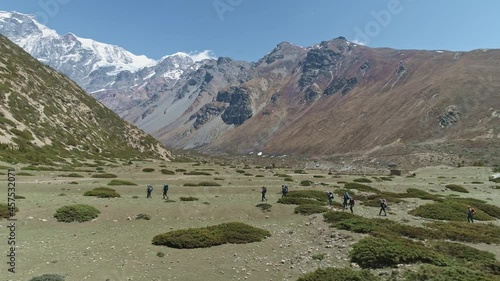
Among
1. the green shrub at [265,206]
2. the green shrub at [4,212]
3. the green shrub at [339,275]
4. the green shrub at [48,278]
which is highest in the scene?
the green shrub at [4,212]

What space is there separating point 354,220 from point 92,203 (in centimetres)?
2656

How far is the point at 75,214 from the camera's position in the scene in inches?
1228

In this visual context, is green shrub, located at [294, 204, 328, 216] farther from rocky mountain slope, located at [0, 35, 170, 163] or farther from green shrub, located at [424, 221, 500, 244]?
rocky mountain slope, located at [0, 35, 170, 163]

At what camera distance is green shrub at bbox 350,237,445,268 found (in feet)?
65.1

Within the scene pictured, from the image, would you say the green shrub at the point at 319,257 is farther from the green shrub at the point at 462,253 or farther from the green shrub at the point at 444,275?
the green shrub at the point at 462,253

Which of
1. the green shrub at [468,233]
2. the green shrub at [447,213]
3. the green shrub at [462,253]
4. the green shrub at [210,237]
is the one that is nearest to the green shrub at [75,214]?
the green shrub at [210,237]

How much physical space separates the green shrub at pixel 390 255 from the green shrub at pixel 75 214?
22.6 metres

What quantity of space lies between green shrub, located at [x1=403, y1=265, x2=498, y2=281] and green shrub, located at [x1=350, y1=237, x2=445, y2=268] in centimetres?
124

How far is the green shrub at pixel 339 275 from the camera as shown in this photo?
18.1 m

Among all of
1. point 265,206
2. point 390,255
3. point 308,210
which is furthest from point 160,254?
point 265,206

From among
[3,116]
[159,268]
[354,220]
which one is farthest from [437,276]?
[3,116]

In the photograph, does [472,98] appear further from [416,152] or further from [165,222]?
[165,222]

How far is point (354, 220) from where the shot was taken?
28.1 metres

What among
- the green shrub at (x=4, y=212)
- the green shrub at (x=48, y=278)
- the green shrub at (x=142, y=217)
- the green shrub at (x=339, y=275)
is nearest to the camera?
the green shrub at (x=48, y=278)
